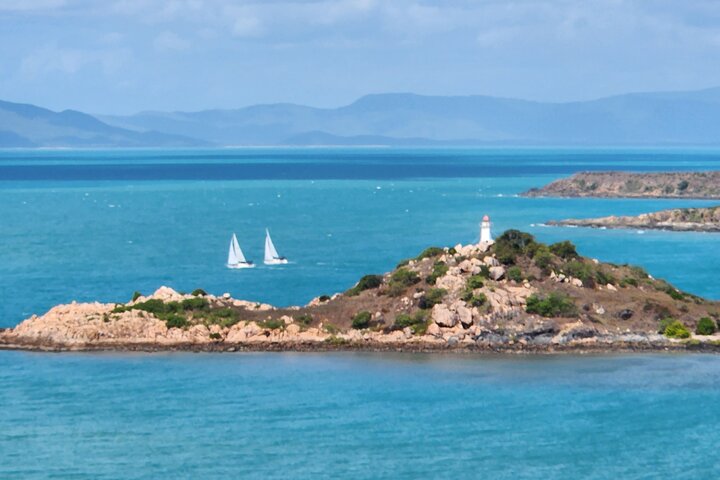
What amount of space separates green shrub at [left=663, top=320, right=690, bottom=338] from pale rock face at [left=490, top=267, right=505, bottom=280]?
19.7 feet

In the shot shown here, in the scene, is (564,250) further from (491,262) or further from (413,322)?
(413,322)

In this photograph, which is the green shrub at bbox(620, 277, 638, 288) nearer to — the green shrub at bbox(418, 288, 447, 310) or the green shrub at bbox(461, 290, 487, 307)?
the green shrub at bbox(461, 290, 487, 307)

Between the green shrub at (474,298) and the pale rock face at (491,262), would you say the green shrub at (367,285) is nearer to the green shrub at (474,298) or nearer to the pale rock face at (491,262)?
the pale rock face at (491,262)

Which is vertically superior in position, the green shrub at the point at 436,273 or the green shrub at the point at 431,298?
the green shrub at the point at 436,273

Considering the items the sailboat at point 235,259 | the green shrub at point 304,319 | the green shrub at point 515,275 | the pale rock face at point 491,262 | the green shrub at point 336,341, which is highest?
the pale rock face at point 491,262

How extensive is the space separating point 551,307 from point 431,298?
4.12m

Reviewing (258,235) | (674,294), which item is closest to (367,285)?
(674,294)

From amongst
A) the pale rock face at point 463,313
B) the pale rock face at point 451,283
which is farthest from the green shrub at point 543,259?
the pale rock face at point 463,313

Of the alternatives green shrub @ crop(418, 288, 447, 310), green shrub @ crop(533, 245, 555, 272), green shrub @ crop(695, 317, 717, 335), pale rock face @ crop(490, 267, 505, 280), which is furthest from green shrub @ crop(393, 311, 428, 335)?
green shrub @ crop(695, 317, 717, 335)

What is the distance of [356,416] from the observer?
3744 cm

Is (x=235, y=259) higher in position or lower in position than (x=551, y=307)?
lower

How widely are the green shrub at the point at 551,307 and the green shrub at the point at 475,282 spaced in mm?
1756

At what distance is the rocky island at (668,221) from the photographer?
96688mm

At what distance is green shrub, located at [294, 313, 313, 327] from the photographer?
47.2 m
